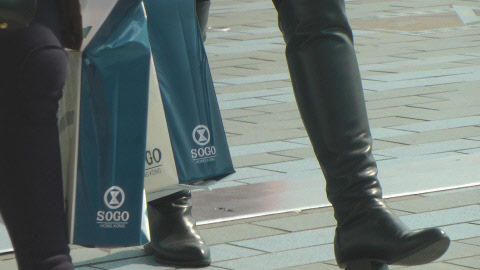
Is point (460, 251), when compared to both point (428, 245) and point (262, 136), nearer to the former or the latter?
point (428, 245)

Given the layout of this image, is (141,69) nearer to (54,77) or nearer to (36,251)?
(54,77)

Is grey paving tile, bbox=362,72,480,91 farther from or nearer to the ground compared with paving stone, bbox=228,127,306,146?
farther from the ground

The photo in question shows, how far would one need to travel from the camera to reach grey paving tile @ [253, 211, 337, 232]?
12.6 feet

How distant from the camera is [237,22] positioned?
10367 millimetres

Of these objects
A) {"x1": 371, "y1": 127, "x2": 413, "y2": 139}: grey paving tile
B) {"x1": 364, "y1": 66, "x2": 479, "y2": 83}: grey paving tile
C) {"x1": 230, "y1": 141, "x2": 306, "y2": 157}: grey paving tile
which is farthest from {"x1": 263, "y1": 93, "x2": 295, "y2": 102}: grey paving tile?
{"x1": 230, "y1": 141, "x2": 306, "y2": 157}: grey paving tile

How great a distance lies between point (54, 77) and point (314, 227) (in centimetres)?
166

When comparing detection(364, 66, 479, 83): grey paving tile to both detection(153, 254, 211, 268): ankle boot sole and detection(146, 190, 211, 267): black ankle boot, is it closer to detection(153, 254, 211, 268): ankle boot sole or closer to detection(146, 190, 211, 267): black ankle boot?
detection(146, 190, 211, 267): black ankle boot

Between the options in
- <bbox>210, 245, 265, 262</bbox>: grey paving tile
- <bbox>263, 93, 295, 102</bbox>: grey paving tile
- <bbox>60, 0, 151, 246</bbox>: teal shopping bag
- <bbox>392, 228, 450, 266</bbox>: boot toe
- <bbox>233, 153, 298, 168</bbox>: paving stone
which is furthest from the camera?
<bbox>263, 93, 295, 102</bbox>: grey paving tile

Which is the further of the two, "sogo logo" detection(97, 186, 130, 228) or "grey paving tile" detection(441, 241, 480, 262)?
"grey paving tile" detection(441, 241, 480, 262)

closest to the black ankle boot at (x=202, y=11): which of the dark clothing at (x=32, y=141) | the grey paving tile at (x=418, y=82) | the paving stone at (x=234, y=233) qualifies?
the paving stone at (x=234, y=233)

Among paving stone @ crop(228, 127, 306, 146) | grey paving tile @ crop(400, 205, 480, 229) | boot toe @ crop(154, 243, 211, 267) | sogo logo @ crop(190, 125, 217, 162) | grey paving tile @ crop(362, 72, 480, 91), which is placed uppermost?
sogo logo @ crop(190, 125, 217, 162)

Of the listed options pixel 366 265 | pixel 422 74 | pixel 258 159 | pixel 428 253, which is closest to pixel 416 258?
pixel 428 253

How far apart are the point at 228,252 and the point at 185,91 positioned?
60 centimetres

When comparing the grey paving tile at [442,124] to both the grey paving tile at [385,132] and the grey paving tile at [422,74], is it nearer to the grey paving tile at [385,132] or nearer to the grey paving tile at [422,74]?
the grey paving tile at [385,132]
